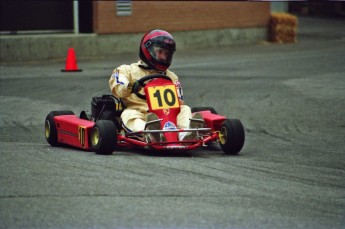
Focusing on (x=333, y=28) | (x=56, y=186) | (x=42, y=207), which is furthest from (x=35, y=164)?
(x=333, y=28)

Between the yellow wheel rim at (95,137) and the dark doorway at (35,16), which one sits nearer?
the yellow wheel rim at (95,137)

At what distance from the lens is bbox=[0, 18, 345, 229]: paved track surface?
252 inches

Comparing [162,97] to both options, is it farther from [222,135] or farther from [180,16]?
[180,16]

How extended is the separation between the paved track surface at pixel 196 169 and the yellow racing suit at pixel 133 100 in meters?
0.34

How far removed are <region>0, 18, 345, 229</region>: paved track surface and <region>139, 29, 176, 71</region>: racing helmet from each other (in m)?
1.10

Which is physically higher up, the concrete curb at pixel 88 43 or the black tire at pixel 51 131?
the black tire at pixel 51 131

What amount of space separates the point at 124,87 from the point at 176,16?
15381 millimetres

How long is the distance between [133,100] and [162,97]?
420 millimetres

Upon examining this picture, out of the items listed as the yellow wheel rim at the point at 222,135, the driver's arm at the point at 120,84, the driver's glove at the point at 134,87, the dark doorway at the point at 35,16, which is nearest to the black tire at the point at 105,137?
the driver's glove at the point at 134,87

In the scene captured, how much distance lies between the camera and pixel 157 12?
2481 cm

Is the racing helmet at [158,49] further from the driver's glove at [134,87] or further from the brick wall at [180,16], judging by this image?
the brick wall at [180,16]

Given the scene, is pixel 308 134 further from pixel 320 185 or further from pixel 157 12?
pixel 157 12

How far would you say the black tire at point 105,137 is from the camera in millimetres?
9203

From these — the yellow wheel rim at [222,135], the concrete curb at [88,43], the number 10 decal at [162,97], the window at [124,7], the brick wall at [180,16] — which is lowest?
the concrete curb at [88,43]
